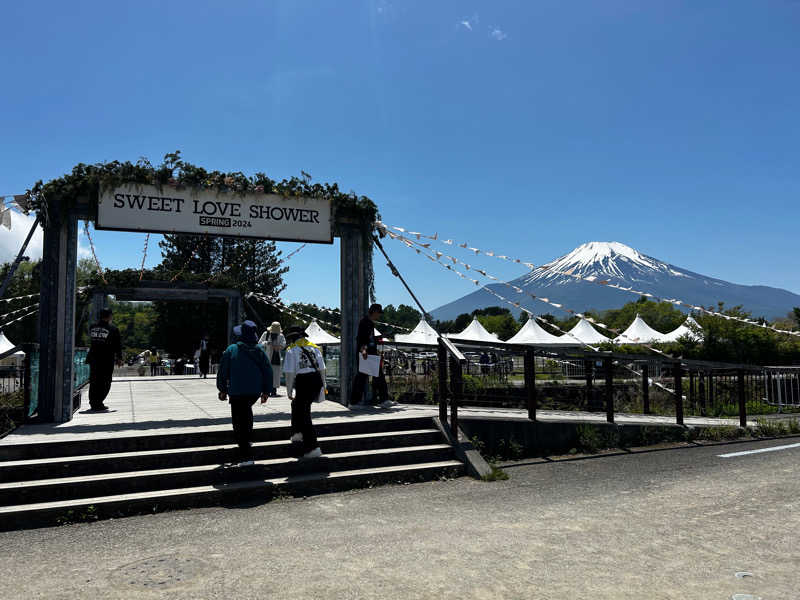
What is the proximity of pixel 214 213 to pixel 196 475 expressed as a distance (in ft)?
15.2

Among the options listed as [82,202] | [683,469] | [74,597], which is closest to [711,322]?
[683,469]

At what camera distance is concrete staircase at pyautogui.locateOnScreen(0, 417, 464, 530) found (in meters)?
5.60

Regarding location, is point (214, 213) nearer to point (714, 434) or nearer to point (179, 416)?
point (179, 416)

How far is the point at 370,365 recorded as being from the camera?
933 centimetres

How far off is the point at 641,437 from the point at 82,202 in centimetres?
952

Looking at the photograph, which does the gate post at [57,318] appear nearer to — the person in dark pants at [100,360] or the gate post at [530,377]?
the person in dark pants at [100,360]

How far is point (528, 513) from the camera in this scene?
18.0 feet

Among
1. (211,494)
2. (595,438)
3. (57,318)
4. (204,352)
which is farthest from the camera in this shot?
(204,352)

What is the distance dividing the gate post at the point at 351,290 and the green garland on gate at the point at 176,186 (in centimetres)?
11

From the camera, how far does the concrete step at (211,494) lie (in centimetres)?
536

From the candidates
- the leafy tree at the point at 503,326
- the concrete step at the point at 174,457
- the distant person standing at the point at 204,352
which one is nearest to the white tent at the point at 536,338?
the distant person standing at the point at 204,352

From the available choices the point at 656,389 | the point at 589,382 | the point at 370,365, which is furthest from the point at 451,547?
the point at 656,389

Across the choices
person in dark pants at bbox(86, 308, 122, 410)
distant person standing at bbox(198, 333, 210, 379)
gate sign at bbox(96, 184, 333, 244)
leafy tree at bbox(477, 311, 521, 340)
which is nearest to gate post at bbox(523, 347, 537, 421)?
gate sign at bbox(96, 184, 333, 244)

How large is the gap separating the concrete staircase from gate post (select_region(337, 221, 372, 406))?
236 cm
